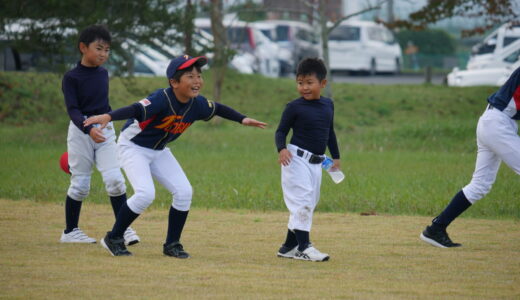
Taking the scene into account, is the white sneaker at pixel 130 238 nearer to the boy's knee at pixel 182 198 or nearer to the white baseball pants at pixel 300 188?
the boy's knee at pixel 182 198

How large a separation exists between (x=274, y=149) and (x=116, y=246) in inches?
415

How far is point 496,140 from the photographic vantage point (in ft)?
24.5

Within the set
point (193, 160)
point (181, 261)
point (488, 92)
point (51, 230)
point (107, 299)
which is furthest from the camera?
point (488, 92)

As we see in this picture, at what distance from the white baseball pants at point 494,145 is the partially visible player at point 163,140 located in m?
2.05

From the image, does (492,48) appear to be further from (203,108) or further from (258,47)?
(203,108)

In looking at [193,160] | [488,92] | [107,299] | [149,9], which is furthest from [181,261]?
[488,92]

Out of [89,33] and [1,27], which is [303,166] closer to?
[89,33]

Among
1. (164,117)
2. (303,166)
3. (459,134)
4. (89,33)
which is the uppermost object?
(89,33)

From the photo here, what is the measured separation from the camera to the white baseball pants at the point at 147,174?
7051 mm

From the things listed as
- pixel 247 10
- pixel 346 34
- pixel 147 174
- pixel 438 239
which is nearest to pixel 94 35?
pixel 147 174

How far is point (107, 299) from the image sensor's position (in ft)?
18.2

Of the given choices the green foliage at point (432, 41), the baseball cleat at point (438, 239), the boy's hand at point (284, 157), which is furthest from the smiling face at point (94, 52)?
the green foliage at point (432, 41)

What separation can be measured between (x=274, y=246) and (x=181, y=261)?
1.23 metres

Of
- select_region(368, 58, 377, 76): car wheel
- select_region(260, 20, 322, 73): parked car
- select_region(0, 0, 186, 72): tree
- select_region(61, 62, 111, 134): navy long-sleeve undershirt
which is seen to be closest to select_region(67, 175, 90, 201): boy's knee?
select_region(61, 62, 111, 134): navy long-sleeve undershirt
